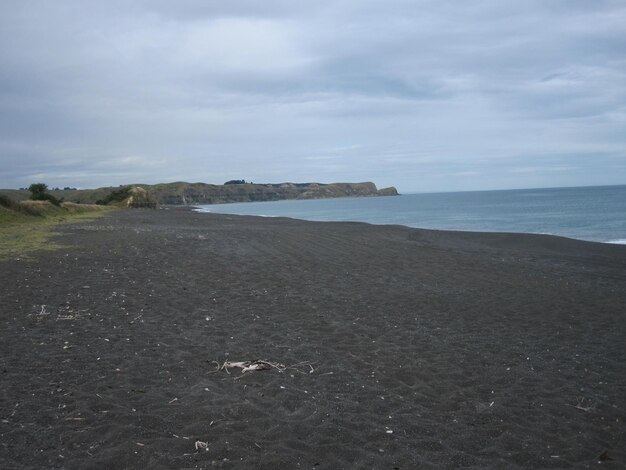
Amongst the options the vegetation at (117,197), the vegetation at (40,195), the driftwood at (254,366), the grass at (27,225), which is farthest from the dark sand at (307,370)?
the vegetation at (117,197)

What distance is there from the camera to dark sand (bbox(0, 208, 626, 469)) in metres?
5.21

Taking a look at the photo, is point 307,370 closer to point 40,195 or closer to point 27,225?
point 27,225

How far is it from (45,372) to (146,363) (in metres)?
1.40

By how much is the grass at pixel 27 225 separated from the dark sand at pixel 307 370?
14.4 ft

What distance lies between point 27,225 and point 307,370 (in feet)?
109

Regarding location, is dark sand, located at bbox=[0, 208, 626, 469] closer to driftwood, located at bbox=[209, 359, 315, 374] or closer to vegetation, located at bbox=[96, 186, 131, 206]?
driftwood, located at bbox=[209, 359, 315, 374]

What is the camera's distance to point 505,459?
203 inches

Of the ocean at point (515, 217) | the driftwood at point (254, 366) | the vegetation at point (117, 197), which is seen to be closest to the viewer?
the driftwood at point (254, 366)

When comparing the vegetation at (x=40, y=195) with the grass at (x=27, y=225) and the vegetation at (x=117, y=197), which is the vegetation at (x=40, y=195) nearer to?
the grass at (x=27, y=225)

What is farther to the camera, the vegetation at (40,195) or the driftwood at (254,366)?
the vegetation at (40,195)

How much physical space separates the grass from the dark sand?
4.38 metres

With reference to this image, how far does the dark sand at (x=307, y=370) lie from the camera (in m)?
5.21

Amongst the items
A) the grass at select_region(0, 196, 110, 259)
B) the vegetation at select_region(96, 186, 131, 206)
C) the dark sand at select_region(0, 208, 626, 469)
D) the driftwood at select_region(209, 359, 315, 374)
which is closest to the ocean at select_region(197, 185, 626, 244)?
the vegetation at select_region(96, 186, 131, 206)

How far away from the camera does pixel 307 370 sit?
754cm
